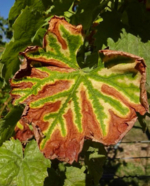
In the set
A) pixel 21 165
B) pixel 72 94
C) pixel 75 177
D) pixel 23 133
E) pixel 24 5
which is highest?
pixel 24 5

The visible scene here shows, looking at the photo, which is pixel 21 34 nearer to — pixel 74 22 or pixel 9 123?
pixel 74 22

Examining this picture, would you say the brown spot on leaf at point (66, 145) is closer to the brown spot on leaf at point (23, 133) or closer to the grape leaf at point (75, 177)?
the brown spot on leaf at point (23, 133)

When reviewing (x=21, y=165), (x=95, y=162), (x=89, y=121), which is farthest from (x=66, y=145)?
(x=95, y=162)

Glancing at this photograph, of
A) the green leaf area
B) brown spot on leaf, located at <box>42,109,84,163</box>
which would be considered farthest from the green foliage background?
brown spot on leaf, located at <box>42,109,84,163</box>

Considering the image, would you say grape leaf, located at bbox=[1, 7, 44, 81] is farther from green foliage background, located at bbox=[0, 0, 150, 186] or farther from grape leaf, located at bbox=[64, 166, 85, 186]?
grape leaf, located at bbox=[64, 166, 85, 186]

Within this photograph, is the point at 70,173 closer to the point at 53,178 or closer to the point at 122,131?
the point at 53,178

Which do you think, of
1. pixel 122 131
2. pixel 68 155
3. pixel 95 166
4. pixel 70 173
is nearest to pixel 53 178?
pixel 70 173

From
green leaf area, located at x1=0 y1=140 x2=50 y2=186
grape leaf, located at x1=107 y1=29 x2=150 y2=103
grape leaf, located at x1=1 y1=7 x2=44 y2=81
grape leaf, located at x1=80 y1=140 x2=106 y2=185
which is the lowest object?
grape leaf, located at x1=80 y1=140 x2=106 y2=185
